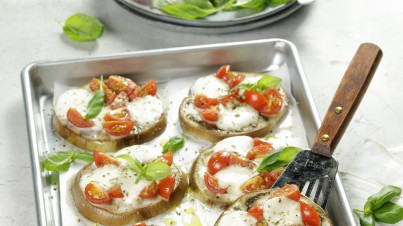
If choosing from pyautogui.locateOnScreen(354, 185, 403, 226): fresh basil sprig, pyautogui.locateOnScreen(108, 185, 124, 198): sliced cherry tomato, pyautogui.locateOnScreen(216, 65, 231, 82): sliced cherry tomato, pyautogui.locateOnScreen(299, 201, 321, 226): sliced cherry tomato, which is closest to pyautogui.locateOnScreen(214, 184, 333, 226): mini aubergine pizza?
pyautogui.locateOnScreen(299, 201, 321, 226): sliced cherry tomato

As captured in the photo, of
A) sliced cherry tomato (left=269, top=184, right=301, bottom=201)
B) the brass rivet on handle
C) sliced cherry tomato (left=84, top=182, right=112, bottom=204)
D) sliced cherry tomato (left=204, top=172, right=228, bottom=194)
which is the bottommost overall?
sliced cherry tomato (left=84, top=182, right=112, bottom=204)

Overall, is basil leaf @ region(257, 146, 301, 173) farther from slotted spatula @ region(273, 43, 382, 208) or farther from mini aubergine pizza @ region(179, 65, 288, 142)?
mini aubergine pizza @ region(179, 65, 288, 142)

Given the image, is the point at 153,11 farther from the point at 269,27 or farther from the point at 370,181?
the point at 370,181

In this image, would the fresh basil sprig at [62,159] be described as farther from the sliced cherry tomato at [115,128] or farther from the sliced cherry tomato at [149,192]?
the sliced cherry tomato at [149,192]

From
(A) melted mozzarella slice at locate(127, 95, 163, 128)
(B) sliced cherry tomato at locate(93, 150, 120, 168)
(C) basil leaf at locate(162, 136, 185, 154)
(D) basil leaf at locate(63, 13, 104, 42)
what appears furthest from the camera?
(D) basil leaf at locate(63, 13, 104, 42)

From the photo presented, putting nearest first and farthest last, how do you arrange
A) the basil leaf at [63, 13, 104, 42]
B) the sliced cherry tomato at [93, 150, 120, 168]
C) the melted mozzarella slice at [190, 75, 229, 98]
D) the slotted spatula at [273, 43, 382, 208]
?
the slotted spatula at [273, 43, 382, 208] < the sliced cherry tomato at [93, 150, 120, 168] < the melted mozzarella slice at [190, 75, 229, 98] < the basil leaf at [63, 13, 104, 42]

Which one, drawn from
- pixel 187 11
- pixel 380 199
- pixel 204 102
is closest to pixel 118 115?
pixel 204 102

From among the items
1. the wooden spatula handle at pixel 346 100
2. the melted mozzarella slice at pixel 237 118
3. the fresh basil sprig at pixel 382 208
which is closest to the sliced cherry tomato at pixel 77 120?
the melted mozzarella slice at pixel 237 118
